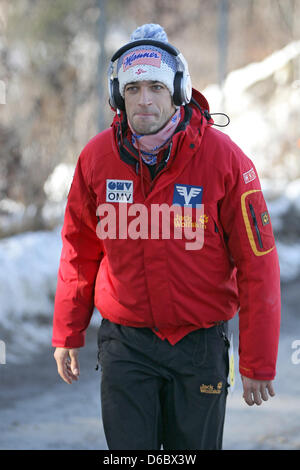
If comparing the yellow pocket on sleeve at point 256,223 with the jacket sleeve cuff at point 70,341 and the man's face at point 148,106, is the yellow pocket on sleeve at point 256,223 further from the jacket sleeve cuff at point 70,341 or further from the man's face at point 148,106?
the jacket sleeve cuff at point 70,341

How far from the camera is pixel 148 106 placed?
2592mm

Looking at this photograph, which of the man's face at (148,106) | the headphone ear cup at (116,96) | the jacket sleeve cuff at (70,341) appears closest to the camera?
the man's face at (148,106)

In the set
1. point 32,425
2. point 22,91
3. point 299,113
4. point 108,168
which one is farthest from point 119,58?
point 299,113

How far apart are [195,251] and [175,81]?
644 mm

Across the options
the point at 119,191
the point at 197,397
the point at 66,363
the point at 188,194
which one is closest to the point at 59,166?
the point at 66,363

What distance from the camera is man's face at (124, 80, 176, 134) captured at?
259 cm

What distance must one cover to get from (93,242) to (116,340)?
435mm

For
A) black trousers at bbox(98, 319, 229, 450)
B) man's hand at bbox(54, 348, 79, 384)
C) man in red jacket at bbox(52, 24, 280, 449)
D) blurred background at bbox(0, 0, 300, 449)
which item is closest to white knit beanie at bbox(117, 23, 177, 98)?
man in red jacket at bbox(52, 24, 280, 449)

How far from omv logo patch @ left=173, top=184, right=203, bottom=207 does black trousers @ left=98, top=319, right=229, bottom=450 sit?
0.50 metres

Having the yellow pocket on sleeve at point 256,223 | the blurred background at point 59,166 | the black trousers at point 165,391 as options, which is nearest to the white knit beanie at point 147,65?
the yellow pocket on sleeve at point 256,223

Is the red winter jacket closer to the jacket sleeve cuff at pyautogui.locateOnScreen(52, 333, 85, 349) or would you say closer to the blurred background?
the jacket sleeve cuff at pyautogui.locateOnScreen(52, 333, 85, 349)

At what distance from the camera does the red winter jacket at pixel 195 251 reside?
2.61 meters

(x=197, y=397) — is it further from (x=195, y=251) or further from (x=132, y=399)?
(x=195, y=251)

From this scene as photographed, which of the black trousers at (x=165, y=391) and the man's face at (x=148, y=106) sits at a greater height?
the man's face at (x=148, y=106)
